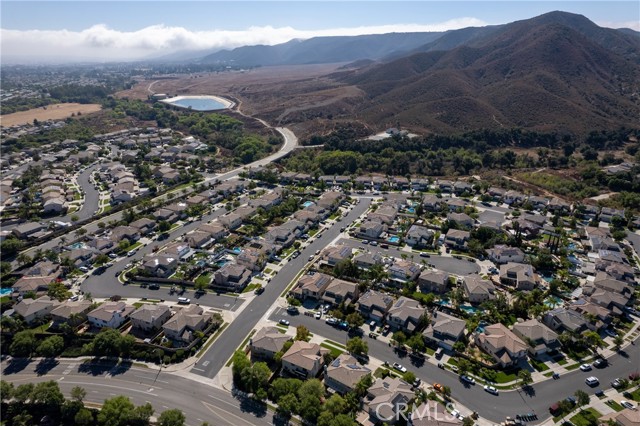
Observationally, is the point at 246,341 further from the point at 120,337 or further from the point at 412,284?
the point at 412,284

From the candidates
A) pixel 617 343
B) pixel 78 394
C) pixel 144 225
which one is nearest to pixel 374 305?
pixel 617 343

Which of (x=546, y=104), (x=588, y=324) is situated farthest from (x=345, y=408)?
(x=546, y=104)

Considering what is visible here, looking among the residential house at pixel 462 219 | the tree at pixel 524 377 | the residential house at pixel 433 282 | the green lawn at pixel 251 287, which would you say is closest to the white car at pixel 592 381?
the tree at pixel 524 377

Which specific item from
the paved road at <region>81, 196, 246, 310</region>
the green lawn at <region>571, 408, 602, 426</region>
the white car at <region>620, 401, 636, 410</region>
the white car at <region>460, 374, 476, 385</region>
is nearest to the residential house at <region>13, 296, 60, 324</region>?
the paved road at <region>81, 196, 246, 310</region>

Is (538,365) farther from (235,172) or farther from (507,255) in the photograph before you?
(235,172)

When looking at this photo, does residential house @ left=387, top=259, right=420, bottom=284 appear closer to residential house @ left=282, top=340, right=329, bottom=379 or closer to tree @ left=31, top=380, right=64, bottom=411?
residential house @ left=282, top=340, right=329, bottom=379

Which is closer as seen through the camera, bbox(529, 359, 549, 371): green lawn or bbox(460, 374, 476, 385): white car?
bbox(460, 374, 476, 385): white car
